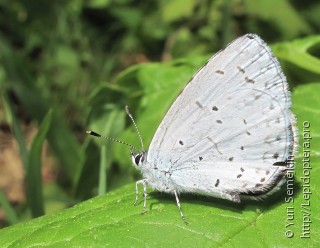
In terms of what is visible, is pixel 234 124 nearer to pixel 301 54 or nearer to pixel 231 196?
pixel 231 196

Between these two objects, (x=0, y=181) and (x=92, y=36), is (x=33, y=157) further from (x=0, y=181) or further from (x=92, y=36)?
(x=92, y=36)

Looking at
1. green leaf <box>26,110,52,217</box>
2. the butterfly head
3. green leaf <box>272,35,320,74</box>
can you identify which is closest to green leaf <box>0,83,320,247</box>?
the butterfly head

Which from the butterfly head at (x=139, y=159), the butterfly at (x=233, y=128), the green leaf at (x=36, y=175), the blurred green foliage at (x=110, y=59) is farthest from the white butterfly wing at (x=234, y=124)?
the green leaf at (x=36, y=175)

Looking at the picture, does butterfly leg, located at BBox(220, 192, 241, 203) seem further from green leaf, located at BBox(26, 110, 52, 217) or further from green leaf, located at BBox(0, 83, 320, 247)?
green leaf, located at BBox(26, 110, 52, 217)

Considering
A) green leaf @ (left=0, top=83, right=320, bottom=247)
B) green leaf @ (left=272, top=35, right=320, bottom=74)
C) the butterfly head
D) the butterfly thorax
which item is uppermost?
green leaf @ (left=272, top=35, right=320, bottom=74)

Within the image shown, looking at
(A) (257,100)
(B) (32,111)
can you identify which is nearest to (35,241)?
(A) (257,100)

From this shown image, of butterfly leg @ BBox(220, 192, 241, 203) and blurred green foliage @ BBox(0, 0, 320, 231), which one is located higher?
blurred green foliage @ BBox(0, 0, 320, 231)
